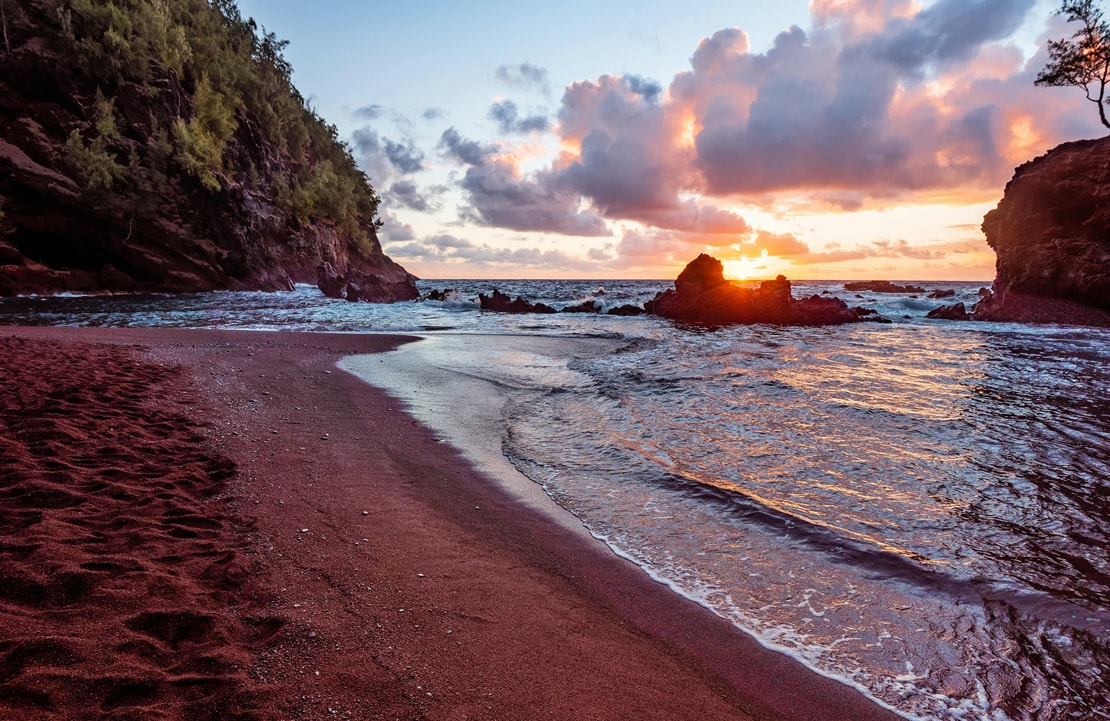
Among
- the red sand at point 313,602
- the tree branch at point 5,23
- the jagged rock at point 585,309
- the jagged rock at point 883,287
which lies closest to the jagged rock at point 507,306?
the jagged rock at point 585,309

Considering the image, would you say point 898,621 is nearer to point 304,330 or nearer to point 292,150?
point 304,330

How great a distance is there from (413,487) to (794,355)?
42.5 ft

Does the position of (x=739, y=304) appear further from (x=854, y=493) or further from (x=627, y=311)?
(x=854, y=493)

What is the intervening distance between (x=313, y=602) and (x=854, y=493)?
5.01 meters

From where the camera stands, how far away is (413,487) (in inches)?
198

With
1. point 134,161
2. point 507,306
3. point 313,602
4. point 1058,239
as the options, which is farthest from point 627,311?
point 134,161

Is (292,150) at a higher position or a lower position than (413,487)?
higher

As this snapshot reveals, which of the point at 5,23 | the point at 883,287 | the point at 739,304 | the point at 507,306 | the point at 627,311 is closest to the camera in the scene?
the point at 739,304

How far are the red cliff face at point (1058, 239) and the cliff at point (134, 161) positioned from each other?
131 feet

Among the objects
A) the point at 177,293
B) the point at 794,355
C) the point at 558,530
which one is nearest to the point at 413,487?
the point at 558,530

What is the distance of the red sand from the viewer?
2.22 m

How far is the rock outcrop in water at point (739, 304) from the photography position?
2630 centimetres

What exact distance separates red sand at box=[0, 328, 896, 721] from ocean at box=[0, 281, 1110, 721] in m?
0.54

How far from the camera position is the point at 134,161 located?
32188mm
